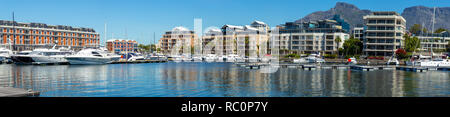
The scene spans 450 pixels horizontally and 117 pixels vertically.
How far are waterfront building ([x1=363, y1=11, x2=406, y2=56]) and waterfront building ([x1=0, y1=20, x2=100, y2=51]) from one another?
9971cm

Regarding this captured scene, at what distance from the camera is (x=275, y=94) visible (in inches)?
1152

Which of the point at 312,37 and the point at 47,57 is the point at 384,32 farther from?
the point at 47,57

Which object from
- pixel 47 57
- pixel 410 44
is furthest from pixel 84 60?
pixel 410 44

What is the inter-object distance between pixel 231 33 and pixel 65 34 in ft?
263

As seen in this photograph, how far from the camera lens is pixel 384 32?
111750mm

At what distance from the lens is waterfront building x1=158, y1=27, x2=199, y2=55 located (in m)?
173

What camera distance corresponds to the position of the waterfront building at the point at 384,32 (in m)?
110

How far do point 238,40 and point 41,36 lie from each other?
8835 cm

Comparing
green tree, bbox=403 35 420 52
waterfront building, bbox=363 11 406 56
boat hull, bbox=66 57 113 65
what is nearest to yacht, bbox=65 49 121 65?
boat hull, bbox=66 57 113 65
